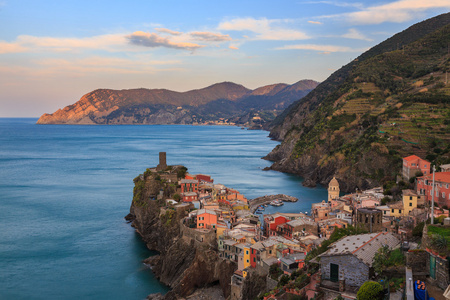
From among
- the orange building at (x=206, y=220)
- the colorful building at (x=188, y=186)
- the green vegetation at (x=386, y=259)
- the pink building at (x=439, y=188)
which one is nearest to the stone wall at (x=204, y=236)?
the orange building at (x=206, y=220)

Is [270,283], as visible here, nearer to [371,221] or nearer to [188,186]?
[371,221]

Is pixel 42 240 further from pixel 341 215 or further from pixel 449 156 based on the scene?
pixel 449 156

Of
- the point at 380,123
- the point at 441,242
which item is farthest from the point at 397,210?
the point at 380,123

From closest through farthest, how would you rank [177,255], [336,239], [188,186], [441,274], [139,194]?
[441,274] → [336,239] → [177,255] → [188,186] → [139,194]

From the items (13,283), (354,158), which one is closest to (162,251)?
(13,283)

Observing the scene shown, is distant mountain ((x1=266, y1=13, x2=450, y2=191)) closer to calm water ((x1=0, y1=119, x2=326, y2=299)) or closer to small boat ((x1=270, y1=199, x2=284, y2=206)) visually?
calm water ((x1=0, y1=119, x2=326, y2=299))

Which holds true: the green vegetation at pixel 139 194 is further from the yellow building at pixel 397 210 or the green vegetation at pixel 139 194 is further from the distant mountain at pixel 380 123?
the distant mountain at pixel 380 123

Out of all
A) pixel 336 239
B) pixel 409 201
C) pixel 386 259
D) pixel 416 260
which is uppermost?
pixel 416 260
